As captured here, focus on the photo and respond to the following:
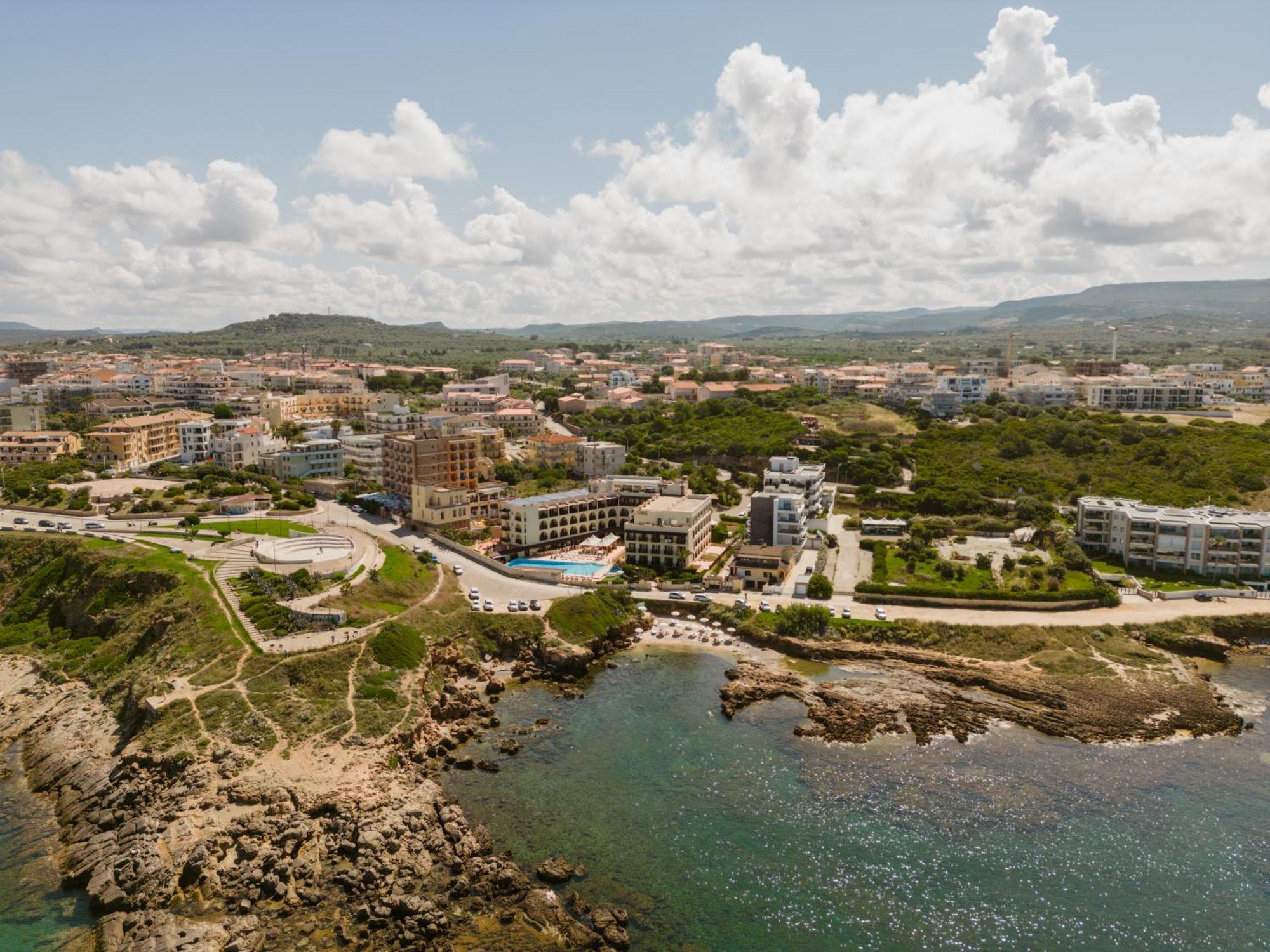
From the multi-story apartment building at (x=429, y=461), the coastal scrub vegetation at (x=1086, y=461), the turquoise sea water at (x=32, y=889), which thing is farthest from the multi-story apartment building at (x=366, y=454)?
the coastal scrub vegetation at (x=1086, y=461)

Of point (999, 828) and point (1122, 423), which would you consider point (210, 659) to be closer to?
point (999, 828)

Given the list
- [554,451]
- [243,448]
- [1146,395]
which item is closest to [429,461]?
[554,451]

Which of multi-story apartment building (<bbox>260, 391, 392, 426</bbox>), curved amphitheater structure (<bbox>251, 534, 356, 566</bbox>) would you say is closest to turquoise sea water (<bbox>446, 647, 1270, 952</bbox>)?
curved amphitheater structure (<bbox>251, 534, 356, 566</bbox>)

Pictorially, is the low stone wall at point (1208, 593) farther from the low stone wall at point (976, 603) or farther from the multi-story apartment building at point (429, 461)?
the multi-story apartment building at point (429, 461)

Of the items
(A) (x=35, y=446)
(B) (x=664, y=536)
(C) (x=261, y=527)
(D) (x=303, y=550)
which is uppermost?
(A) (x=35, y=446)

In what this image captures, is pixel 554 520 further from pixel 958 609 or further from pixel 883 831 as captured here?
pixel 883 831
